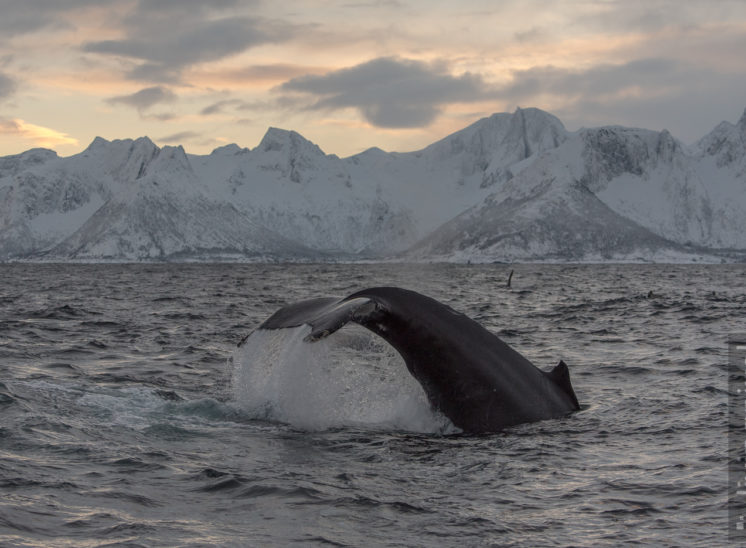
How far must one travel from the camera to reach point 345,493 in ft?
23.7

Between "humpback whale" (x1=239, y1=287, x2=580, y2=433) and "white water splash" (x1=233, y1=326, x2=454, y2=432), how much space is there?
1.18ft

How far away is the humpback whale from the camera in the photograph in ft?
26.7

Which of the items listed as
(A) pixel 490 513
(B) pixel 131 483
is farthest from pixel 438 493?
(B) pixel 131 483

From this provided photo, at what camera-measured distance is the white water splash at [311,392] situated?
365 inches

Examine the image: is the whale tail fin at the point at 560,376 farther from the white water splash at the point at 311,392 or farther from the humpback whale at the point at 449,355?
the white water splash at the point at 311,392

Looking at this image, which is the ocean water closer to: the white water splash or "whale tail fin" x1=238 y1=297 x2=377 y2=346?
the white water splash

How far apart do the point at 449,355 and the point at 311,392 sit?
7.25 ft

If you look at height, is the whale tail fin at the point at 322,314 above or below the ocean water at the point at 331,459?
above

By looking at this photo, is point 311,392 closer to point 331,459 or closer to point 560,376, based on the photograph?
point 331,459

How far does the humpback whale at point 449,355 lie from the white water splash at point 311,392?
36 centimetres

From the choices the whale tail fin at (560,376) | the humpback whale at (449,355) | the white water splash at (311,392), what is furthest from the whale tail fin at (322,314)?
the whale tail fin at (560,376)

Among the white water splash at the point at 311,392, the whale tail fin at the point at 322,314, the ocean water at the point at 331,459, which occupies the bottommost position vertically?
the ocean water at the point at 331,459

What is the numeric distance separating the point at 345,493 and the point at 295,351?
2472mm

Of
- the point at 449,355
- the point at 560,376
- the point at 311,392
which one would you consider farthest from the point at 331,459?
the point at 560,376
